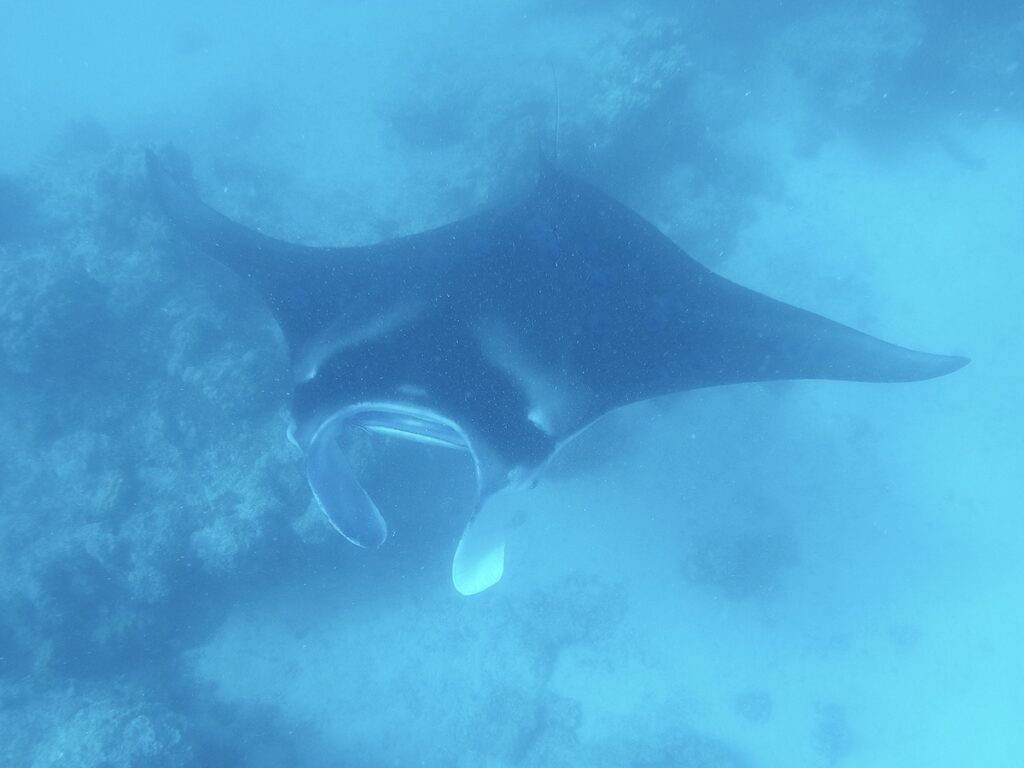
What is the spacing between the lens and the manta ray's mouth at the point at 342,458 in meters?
3.26

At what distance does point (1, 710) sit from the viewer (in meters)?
6.84

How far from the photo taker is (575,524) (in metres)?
7.43

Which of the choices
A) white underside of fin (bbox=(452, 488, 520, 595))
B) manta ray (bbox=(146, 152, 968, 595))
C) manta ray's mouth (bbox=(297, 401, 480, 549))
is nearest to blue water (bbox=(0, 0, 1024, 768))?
manta ray (bbox=(146, 152, 968, 595))

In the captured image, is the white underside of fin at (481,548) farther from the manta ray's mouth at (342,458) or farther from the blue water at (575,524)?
the blue water at (575,524)

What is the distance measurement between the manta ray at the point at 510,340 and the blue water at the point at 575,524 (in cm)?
307

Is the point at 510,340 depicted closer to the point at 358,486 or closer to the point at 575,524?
the point at 358,486

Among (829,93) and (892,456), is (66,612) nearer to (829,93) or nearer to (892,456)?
(892,456)

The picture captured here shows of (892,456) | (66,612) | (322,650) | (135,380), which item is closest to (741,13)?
(892,456)

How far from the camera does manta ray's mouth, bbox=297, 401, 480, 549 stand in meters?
3.26

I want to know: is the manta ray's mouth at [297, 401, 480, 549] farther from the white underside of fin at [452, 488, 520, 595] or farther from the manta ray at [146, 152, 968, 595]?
the white underside of fin at [452, 488, 520, 595]

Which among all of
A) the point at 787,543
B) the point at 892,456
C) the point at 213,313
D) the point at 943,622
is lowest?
the point at 943,622

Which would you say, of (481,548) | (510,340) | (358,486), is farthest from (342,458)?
(510,340)

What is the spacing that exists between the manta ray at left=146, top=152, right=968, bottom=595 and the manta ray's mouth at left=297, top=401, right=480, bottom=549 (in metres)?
0.01

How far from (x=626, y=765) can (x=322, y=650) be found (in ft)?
12.3
